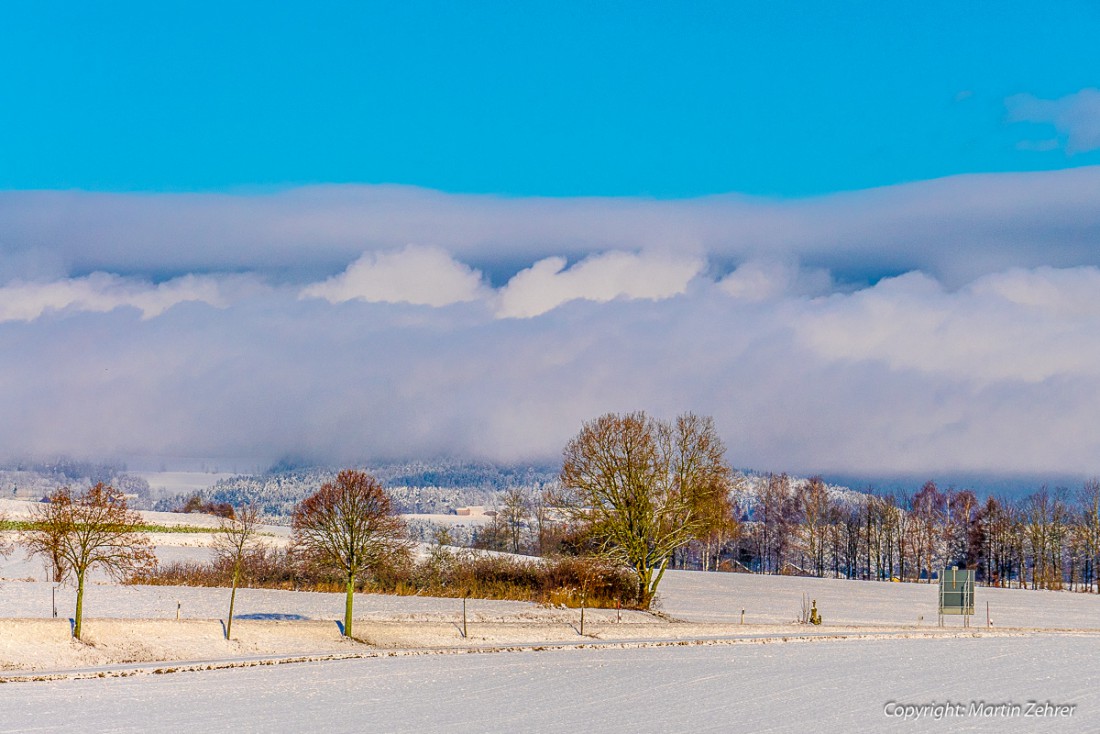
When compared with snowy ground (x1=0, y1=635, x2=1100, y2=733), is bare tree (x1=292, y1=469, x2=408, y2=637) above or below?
above

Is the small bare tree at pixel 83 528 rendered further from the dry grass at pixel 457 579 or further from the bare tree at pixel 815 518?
the bare tree at pixel 815 518

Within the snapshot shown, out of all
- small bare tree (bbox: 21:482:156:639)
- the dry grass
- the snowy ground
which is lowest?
the snowy ground

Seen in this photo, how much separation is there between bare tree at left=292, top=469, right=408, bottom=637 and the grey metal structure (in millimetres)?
39369

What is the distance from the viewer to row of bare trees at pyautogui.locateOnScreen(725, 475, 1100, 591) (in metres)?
148

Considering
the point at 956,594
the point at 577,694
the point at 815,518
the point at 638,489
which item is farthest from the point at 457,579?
the point at 815,518

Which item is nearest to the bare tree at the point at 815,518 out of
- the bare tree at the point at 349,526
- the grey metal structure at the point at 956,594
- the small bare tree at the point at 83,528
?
the grey metal structure at the point at 956,594

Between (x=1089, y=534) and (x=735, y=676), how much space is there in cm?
10796

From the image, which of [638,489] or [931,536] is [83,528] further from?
[931,536]

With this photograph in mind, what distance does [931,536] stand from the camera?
15975 cm

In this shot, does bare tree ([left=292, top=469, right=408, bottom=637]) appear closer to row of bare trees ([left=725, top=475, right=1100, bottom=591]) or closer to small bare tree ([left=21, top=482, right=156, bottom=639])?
small bare tree ([left=21, top=482, right=156, bottom=639])

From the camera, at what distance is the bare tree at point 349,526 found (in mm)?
59812

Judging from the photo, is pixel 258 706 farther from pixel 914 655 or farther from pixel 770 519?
pixel 770 519

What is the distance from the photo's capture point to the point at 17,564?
91.2 m

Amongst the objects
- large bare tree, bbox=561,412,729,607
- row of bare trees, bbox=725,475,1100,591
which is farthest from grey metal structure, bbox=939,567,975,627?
row of bare trees, bbox=725,475,1100,591
